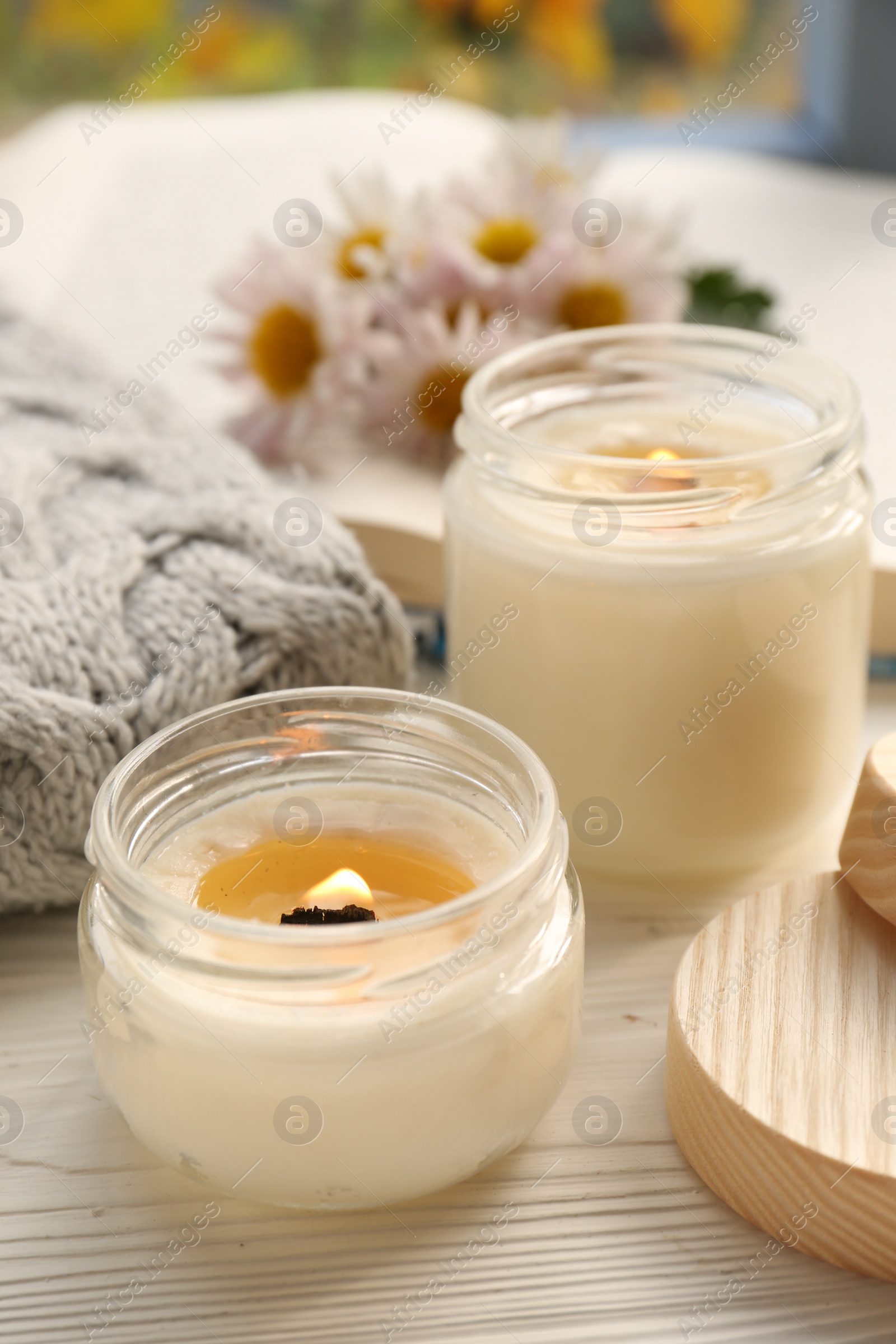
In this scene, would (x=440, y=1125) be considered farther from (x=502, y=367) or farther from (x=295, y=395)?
(x=295, y=395)

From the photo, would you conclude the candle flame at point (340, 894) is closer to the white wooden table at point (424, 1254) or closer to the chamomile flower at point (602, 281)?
the white wooden table at point (424, 1254)

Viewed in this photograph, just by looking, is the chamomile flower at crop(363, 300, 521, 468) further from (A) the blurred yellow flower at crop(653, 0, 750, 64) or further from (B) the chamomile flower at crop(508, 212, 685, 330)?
(A) the blurred yellow flower at crop(653, 0, 750, 64)

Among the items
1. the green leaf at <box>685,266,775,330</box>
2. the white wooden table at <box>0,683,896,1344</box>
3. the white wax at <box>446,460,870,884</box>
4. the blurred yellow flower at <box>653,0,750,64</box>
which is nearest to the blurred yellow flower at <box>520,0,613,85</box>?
the blurred yellow flower at <box>653,0,750,64</box>

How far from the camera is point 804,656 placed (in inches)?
31.5

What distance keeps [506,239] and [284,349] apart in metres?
0.21

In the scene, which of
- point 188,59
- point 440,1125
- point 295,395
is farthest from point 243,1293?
point 188,59

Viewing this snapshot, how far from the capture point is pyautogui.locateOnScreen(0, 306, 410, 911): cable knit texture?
76 centimetres

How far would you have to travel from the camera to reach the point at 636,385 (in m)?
0.96

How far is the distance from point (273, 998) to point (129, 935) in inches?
3.0

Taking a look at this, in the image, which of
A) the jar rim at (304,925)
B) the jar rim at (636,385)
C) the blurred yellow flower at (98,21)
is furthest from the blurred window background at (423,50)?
the jar rim at (304,925)

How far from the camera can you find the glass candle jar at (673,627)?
0.77 m

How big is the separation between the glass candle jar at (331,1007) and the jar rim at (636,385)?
18 centimetres

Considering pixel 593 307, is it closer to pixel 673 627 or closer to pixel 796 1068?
pixel 673 627

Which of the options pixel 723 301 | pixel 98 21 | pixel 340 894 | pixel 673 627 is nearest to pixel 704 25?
pixel 98 21
